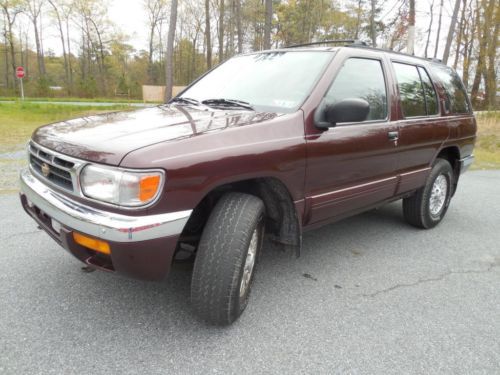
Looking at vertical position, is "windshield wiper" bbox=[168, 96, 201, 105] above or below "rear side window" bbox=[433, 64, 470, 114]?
below

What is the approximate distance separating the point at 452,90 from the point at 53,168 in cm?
420

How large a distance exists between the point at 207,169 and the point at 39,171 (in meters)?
1.17

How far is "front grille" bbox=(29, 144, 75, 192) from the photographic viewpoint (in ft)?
6.70

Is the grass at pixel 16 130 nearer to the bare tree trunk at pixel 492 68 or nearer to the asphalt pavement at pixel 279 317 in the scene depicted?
the asphalt pavement at pixel 279 317

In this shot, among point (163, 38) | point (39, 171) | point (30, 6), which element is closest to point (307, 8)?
point (163, 38)

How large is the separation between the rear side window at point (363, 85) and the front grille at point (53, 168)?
1.76 meters

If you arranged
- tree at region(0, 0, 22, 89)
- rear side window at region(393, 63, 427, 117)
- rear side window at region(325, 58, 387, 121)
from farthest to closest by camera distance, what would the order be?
tree at region(0, 0, 22, 89)
rear side window at region(393, 63, 427, 117)
rear side window at region(325, 58, 387, 121)

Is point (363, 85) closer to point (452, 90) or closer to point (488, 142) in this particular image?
point (452, 90)

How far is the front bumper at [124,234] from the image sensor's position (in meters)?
1.81

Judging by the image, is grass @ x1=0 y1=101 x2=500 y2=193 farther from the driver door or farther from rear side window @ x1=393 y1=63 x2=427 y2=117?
rear side window @ x1=393 y1=63 x2=427 y2=117

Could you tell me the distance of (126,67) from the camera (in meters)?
46.0

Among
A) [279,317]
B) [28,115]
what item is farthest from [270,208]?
[28,115]

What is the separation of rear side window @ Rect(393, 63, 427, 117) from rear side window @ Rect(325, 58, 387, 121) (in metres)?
0.30

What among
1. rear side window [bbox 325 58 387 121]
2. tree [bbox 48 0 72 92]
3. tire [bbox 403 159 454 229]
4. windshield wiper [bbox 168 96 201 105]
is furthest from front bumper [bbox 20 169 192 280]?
tree [bbox 48 0 72 92]
